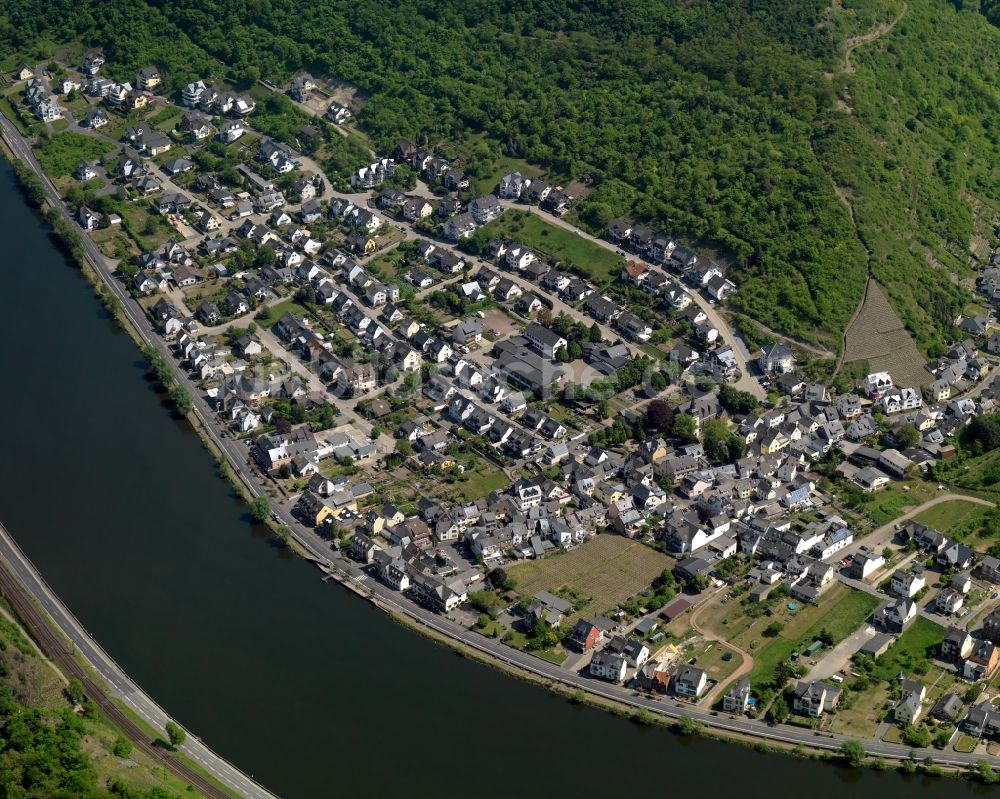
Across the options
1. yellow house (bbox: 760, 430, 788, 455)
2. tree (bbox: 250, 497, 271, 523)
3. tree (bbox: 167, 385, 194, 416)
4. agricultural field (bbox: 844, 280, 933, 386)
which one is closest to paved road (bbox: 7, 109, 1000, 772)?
tree (bbox: 250, 497, 271, 523)

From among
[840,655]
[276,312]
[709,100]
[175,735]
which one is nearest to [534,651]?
[840,655]

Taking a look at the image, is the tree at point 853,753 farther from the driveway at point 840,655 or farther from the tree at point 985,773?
the tree at point 985,773

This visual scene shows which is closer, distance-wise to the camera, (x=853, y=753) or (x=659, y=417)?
(x=853, y=753)

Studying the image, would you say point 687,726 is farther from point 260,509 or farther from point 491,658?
point 260,509

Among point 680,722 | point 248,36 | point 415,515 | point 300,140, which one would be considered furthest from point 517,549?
point 248,36

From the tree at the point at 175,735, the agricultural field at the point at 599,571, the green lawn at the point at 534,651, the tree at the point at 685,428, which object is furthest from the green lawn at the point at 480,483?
the tree at the point at 175,735
